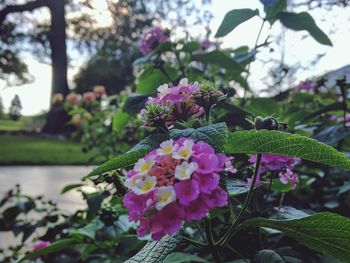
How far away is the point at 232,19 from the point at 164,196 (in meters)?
0.74

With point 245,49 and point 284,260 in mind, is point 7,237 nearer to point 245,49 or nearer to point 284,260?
point 245,49

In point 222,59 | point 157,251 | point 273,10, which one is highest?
point 273,10

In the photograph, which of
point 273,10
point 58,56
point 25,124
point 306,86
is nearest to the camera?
point 273,10

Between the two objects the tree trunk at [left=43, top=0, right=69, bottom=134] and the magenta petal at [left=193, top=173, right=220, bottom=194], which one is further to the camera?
the tree trunk at [left=43, top=0, right=69, bottom=134]

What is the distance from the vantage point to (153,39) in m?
1.44

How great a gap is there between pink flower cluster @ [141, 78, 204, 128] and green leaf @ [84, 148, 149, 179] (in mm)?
54

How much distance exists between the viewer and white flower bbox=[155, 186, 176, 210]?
1.44ft

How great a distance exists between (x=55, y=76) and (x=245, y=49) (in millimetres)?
12789

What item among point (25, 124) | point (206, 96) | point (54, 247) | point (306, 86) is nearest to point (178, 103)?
point (206, 96)

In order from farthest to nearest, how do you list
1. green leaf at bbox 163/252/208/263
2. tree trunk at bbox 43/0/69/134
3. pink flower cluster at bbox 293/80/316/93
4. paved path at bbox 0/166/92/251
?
tree trunk at bbox 43/0/69/134 < paved path at bbox 0/166/92/251 < pink flower cluster at bbox 293/80/316/93 < green leaf at bbox 163/252/208/263

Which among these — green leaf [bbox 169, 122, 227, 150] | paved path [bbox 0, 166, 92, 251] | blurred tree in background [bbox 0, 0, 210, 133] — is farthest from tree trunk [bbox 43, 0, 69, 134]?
green leaf [bbox 169, 122, 227, 150]

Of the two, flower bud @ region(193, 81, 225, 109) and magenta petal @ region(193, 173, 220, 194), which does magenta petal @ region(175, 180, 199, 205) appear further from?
flower bud @ region(193, 81, 225, 109)

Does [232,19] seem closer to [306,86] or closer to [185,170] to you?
[306,86]

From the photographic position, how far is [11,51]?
1400 centimetres
